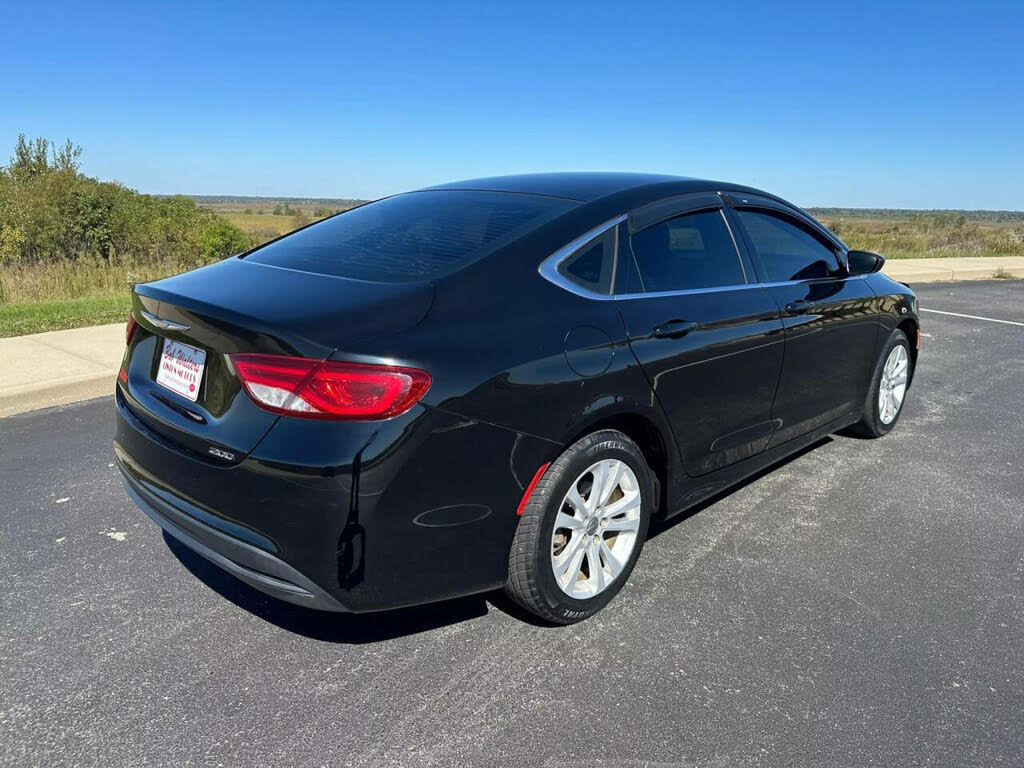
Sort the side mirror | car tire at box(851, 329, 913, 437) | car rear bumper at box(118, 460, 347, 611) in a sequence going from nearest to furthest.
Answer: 1. car rear bumper at box(118, 460, 347, 611)
2. the side mirror
3. car tire at box(851, 329, 913, 437)

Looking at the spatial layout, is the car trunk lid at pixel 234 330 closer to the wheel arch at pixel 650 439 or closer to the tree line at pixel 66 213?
the wheel arch at pixel 650 439

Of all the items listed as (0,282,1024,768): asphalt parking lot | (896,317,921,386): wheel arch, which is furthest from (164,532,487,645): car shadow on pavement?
(896,317,921,386): wheel arch

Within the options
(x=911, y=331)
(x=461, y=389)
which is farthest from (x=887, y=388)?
(x=461, y=389)

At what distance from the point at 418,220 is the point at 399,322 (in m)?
1.05

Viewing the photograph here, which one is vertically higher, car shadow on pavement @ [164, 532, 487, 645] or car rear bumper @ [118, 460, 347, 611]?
car rear bumper @ [118, 460, 347, 611]

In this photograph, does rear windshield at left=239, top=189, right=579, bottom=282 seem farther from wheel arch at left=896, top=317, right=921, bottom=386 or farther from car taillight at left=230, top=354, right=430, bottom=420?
wheel arch at left=896, top=317, right=921, bottom=386

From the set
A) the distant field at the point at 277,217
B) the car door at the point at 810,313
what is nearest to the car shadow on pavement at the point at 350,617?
the distant field at the point at 277,217

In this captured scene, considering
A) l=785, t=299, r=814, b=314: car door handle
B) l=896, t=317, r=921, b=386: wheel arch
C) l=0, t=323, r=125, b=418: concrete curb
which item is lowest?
l=0, t=323, r=125, b=418: concrete curb

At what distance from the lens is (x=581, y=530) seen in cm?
276

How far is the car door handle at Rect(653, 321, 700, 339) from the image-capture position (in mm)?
2943

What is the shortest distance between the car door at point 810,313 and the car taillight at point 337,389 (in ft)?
7.11

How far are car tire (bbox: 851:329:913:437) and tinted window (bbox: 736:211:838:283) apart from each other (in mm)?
878

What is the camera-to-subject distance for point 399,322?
2285 mm

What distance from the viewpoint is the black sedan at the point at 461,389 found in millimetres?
2197
